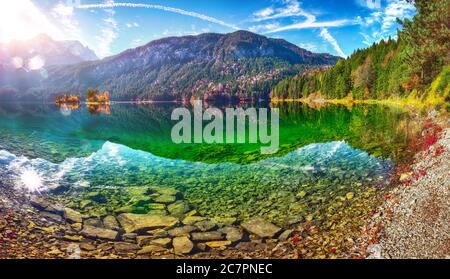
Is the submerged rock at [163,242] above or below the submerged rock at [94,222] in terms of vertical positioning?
below

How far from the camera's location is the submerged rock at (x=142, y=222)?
1494cm

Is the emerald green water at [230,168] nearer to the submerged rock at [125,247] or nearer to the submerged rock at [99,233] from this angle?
the submerged rock at [99,233]

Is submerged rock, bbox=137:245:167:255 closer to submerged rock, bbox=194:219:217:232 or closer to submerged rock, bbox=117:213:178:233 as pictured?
submerged rock, bbox=117:213:178:233

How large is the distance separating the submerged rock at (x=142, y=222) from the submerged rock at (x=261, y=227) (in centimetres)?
358

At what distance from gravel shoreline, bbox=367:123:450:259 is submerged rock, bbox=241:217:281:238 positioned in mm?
3983

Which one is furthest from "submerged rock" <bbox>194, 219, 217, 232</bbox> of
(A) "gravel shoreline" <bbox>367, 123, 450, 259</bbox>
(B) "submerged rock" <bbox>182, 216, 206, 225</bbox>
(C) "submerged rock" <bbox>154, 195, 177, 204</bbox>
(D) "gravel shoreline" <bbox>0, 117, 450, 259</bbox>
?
(A) "gravel shoreline" <bbox>367, 123, 450, 259</bbox>

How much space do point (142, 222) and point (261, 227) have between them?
5.75 metres

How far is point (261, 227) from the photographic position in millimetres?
14688

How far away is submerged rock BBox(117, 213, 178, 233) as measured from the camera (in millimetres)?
14940

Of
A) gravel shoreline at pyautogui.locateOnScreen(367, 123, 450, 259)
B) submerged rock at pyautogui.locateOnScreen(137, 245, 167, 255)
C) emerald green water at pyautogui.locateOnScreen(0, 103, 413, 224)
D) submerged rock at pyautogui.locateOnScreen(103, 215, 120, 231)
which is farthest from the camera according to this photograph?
emerald green water at pyautogui.locateOnScreen(0, 103, 413, 224)

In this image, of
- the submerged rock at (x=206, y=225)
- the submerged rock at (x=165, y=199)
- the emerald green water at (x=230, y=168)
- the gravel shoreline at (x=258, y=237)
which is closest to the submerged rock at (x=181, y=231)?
the gravel shoreline at (x=258, y=237)

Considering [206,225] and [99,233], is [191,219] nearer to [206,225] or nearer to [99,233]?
[206,225]

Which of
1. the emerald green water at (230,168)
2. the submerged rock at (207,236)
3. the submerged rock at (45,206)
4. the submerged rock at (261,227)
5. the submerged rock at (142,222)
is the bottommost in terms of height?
the submerged rock at (207,236)
